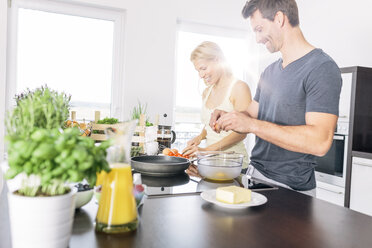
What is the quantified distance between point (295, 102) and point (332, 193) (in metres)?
1.58

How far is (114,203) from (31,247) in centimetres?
17

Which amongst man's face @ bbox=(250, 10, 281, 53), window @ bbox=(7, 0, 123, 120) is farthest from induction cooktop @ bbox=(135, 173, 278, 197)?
window @ bbox=(7, 0, 123, 120)

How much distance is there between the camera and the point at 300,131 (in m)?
1.39

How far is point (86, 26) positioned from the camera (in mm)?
3330

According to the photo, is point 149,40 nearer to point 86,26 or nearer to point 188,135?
point 86,26

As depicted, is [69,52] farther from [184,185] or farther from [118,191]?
[118,191]

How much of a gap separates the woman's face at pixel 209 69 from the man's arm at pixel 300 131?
1094 millimetres

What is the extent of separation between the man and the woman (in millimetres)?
389

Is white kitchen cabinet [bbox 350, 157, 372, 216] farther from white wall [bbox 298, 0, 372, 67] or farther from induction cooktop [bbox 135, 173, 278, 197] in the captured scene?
induction cooktop [bbox 135, 173, 278, 197]

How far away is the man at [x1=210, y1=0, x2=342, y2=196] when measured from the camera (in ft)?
4.59

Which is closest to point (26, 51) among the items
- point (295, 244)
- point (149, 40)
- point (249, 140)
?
point (149, 40)

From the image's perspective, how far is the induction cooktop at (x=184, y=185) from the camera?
1128 mm

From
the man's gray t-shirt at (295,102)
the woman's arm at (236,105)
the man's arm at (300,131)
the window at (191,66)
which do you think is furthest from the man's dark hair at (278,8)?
the window at (191,66)

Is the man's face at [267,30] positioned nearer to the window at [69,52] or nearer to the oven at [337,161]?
the oven at [337,161]
